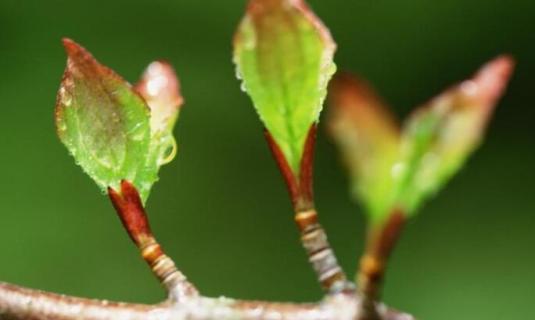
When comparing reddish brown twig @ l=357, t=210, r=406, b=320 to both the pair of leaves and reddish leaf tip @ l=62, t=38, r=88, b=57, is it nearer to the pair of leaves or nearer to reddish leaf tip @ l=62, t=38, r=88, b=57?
the pair of leaves

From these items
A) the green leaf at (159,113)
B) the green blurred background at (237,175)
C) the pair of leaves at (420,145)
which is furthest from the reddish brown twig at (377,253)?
the green blurred background at (237,175)

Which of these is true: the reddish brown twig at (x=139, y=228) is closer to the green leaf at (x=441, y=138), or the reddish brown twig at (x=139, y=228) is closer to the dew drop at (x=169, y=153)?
the dew drop at (x=169, y=153)

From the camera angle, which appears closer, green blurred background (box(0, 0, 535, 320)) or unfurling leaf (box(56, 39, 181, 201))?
unfurling leaf (box(56, 39, 181, 201))

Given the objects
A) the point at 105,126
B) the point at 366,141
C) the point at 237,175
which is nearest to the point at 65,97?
the point at 105,126

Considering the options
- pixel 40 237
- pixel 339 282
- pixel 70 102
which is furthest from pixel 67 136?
pixel 40 237

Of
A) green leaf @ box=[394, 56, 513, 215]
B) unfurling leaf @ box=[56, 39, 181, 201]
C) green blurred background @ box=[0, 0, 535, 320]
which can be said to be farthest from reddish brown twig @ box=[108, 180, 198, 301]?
green blurred background @ box=[0, 0, 535, 320]

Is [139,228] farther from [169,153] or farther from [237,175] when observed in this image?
[237,175]
